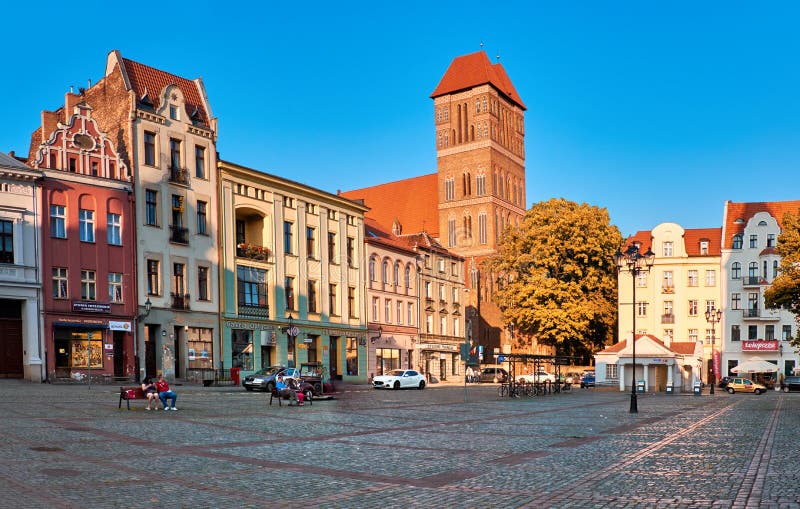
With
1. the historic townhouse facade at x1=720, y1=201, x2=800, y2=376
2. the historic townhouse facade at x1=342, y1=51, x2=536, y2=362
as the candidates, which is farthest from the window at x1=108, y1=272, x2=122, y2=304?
the historic townhouse facade at x1=342, y1=51, x2=536, y2=362

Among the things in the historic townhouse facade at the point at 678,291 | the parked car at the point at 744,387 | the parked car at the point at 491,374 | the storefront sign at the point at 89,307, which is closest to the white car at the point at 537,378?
the parked car at the point at 491,374

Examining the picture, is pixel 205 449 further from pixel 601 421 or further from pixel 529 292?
pixel 529 292

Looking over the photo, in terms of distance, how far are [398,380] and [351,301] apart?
1378 cm

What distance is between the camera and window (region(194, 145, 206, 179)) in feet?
169

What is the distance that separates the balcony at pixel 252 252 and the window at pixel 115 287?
10051 mm

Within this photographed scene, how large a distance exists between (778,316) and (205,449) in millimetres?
69734

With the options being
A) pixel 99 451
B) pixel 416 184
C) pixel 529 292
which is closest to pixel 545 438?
pixel 99 451

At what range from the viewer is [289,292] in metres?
58.1

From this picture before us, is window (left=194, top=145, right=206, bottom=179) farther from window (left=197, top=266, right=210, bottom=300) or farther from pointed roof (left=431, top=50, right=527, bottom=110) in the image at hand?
pointed roof (left=431, top=50, right=527, bottom=110)

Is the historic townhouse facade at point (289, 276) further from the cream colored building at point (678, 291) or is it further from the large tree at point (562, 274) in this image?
the cream colored building at point (678, 291)

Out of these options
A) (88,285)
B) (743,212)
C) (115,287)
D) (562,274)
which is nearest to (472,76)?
(743,212)

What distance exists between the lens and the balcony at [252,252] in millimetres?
54562

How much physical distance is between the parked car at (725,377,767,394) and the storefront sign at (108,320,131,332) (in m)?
42.2

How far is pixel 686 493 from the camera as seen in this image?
11.6m
